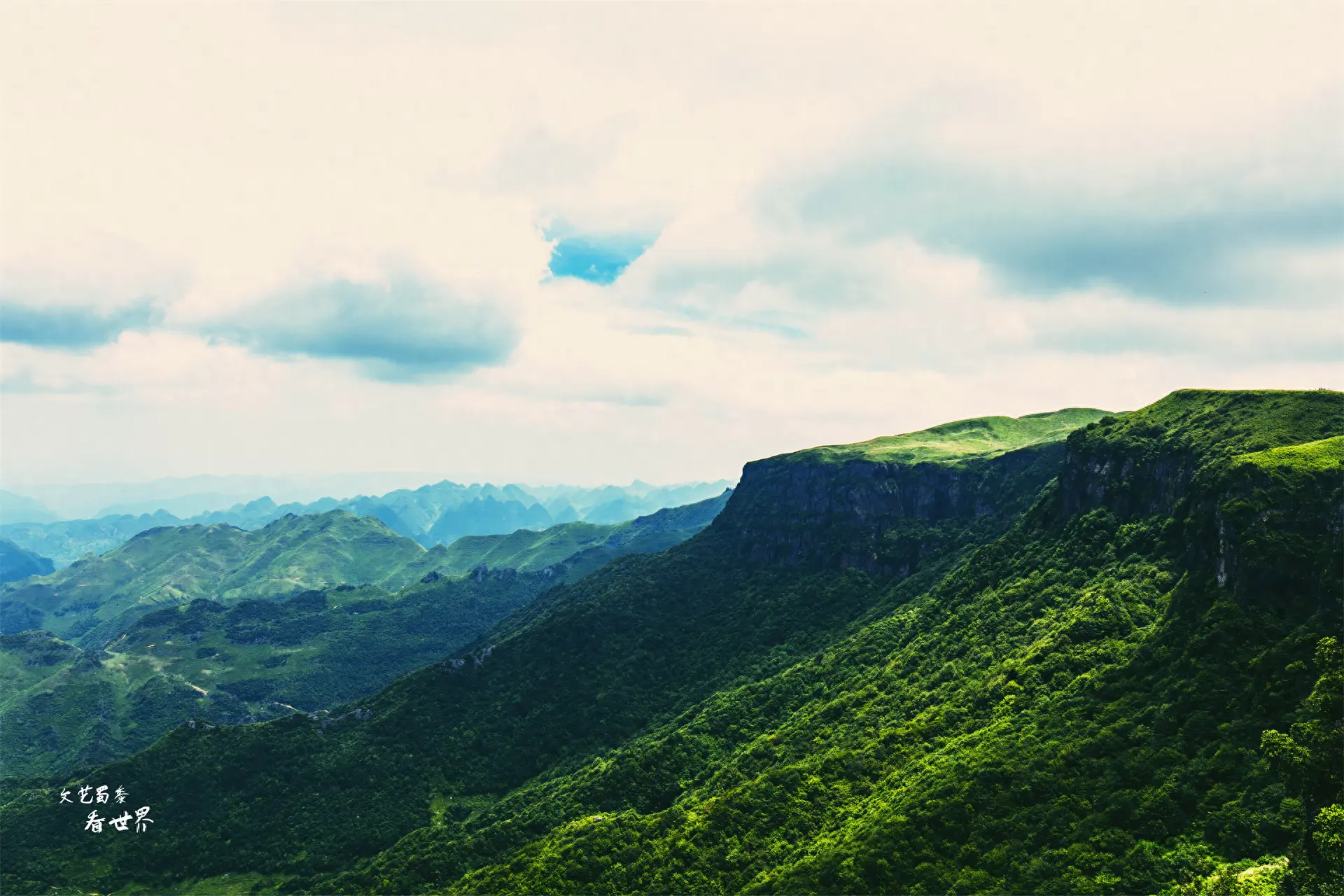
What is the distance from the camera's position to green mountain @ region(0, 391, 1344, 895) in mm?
86938

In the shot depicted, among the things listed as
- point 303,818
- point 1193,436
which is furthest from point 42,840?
point 1193,436

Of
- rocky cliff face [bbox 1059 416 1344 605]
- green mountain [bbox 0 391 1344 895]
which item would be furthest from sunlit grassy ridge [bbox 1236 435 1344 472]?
rocky cliff face [bbox 1059 416 1344 605]

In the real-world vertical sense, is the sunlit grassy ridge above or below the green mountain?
above

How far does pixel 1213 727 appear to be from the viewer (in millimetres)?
93188

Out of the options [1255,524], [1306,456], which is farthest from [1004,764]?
[1306,456]

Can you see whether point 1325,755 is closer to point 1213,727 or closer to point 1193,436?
point 1213,727

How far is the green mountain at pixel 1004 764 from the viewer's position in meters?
86.9

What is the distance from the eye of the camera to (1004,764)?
10638cm

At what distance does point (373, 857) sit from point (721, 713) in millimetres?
96937

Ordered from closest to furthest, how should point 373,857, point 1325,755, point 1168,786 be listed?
point 1325,755
point 1168,786
point 373,857

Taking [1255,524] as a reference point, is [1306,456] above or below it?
above

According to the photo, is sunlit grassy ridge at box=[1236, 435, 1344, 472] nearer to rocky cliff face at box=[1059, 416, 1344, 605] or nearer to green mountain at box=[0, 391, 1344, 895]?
green mountain at box=[0, 391, 1344, 895]

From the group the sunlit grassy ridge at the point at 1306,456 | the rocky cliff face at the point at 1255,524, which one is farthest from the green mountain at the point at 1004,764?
the sunlit grassy ridge at the point at 1306,456

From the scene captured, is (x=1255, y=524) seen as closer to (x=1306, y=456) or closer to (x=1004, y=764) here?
(x=1306, y=456)
